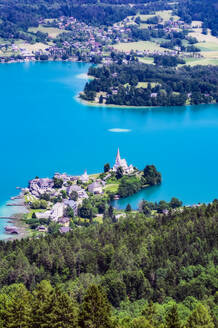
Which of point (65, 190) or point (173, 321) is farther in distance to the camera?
point (65, 190)

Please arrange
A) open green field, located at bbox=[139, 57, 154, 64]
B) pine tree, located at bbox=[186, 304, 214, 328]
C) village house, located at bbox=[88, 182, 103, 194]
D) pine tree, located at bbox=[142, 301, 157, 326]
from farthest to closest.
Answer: open green field, located at bbox=[139, 57, 154, 64]
village house, located at bbox=[88, 182, 103, 194]
pine tree, located at bbox=[142, 301, 157, 326]
pine tree, located at bbox=[186, 304, 214, 328]

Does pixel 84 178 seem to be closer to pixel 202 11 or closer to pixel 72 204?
pixel 72 204

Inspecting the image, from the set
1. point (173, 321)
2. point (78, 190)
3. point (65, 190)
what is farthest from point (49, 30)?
point (173, 321)

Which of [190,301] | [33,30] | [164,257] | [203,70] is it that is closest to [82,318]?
[190,301]

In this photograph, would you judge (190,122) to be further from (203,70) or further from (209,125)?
(203,70)

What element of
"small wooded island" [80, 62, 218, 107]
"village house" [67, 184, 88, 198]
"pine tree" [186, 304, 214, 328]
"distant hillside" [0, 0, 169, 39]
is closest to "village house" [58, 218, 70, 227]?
"village house" [67, 184, 88, 198]

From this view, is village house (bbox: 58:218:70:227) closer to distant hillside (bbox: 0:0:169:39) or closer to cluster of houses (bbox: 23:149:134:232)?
cluster of houses (bbox: 23:149:134:232)

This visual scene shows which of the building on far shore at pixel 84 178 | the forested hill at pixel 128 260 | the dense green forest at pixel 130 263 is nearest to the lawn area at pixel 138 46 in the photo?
the building on far shore at pixel 84 178
